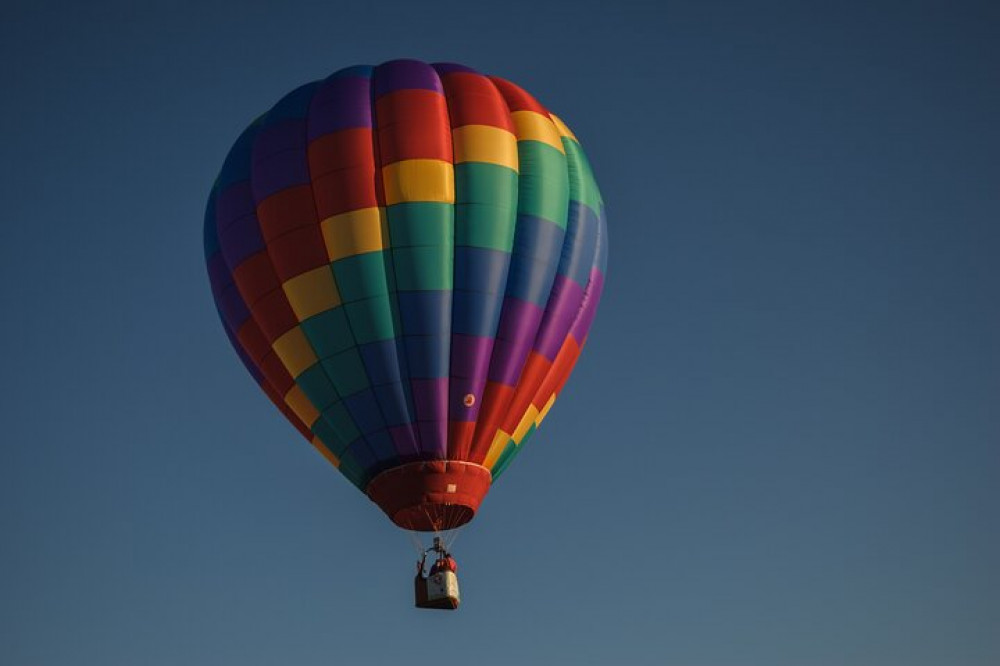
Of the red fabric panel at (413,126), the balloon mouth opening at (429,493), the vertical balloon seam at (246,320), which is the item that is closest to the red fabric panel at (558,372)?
the balloon mouth opening at (429,493)

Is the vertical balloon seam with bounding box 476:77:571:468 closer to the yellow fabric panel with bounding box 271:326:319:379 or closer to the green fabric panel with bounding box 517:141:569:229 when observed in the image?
the green fabric panel with bounding box 517:141:569:229

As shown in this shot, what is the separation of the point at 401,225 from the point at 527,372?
7.82ft

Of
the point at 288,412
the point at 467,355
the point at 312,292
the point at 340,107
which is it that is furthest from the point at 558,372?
the point at 340,107

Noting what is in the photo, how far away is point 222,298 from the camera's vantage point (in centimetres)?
2041

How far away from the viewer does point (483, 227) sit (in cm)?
1923

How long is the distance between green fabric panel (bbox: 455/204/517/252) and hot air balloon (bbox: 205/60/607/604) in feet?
0.06

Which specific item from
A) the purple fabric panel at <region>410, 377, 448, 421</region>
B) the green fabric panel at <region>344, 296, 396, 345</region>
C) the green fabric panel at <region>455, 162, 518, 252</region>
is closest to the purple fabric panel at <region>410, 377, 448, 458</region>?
the purple fabric panel at <region>410, 377, 448, 421</region>

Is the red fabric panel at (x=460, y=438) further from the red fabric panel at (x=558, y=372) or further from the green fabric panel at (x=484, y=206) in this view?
the green fabric panel at (x=484, y=206)

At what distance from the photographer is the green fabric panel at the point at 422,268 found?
18984 millimetres

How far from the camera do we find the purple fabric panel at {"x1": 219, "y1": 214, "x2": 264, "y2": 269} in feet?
64.8

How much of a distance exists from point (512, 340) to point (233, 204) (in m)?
4.01

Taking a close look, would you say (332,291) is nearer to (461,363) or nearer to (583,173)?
(461,363)

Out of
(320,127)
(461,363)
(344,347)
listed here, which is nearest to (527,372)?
(461,363)

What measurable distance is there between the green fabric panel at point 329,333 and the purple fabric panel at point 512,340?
1767 millimetres
